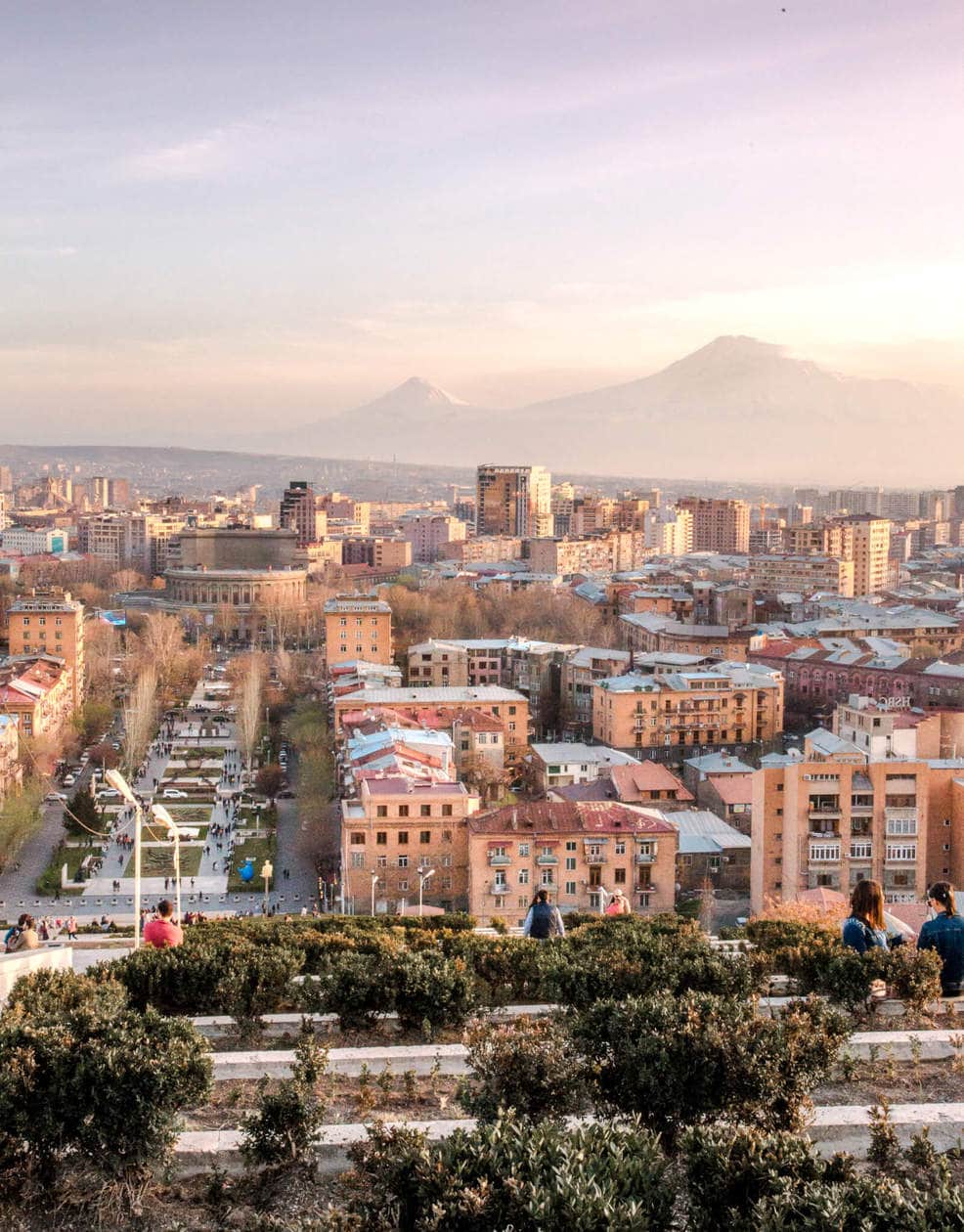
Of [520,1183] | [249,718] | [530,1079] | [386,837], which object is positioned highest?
[520,1183]

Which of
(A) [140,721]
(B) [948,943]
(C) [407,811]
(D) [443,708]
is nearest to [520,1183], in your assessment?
(B) [948,943]

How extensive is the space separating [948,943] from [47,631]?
80.2ft

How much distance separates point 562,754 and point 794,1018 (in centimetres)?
1557

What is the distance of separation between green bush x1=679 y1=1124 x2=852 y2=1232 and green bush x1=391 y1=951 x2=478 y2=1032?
5.94 feet

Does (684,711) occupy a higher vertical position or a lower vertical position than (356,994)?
lower

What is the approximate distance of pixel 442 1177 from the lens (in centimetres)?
269

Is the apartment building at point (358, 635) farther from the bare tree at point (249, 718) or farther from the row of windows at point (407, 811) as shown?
the row of windows at point (407, 811)

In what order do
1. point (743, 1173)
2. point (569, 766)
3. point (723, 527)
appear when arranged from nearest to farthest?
1. point (743, 1173)
2. point (569, 766)
3. point (723, 527)

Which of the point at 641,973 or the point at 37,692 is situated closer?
the point at 641,973

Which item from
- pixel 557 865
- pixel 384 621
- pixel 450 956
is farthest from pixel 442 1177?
pixel 384 621

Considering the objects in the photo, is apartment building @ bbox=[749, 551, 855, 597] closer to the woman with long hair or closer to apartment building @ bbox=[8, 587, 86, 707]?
apartment building @ bbox=[8, 587, 86, 707]

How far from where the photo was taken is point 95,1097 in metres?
3.24

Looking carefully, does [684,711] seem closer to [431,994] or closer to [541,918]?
[541,918]

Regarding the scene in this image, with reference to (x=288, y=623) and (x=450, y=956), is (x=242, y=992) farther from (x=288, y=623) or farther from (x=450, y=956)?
(x=288, y=623)
